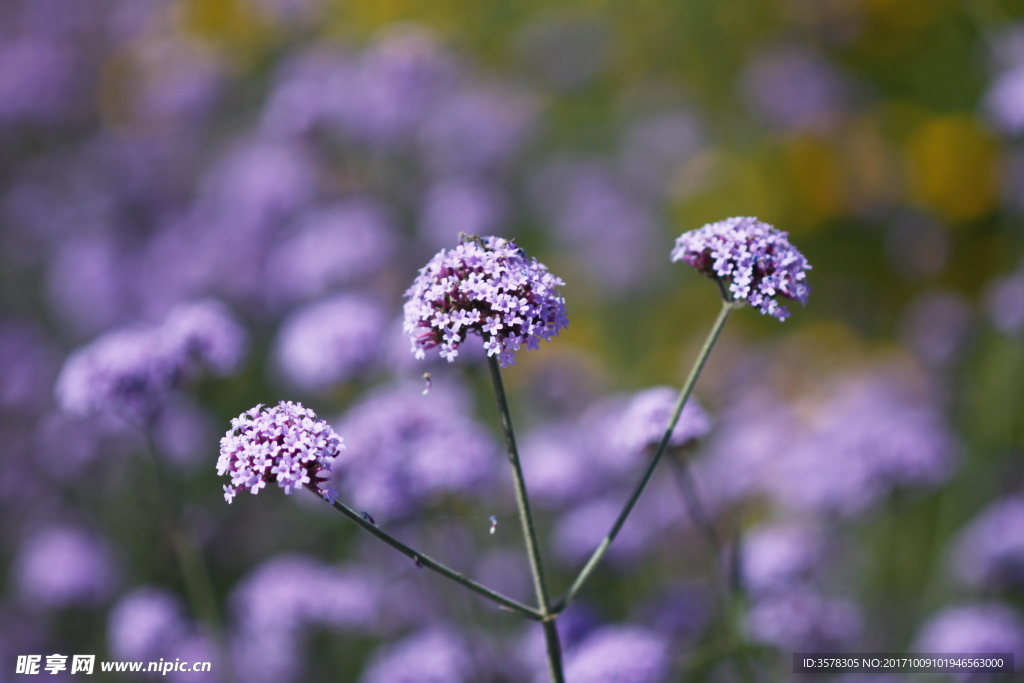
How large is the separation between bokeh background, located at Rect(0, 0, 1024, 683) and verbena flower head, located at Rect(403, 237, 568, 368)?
1218 mm

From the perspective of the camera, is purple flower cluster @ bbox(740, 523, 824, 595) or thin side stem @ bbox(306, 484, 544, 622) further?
purple flower cluster @ bbox(740, 523, 824, 595)

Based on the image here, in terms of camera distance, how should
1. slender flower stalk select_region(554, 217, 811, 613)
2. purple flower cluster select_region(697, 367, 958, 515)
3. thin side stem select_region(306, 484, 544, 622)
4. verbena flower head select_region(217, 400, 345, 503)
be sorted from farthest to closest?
1. purple flower cluster select_region(697, 367, 958, 515)
2. slender flower stalk select_region(554, 217, 811, 613)
3. verbena flower head select_region(217, 400, 345, 503)
4. thin side stem select_region(306, 484, 544, 622)

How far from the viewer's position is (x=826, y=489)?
504 cm

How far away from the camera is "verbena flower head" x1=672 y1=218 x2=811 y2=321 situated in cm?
254

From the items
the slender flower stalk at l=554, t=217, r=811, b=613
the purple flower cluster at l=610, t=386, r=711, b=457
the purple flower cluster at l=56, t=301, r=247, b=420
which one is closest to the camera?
the slender flower stalk at l=554, t=217, r=811, b=613

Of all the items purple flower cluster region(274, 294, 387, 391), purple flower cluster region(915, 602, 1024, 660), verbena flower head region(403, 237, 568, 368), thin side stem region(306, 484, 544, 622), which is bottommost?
thin side stem region(306, 484, 544, 622)

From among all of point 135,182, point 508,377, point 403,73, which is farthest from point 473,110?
point 135,182

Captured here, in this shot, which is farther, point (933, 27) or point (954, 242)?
point (933, 27)

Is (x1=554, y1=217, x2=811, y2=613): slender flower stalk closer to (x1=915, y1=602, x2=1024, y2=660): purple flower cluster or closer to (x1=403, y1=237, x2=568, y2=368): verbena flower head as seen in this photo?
(x1=403, y1=237, x2=568, y2=368): verbena flower head

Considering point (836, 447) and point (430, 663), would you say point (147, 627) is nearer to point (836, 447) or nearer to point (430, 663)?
point (430, 663)

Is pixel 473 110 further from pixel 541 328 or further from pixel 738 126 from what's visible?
pixel 541 328

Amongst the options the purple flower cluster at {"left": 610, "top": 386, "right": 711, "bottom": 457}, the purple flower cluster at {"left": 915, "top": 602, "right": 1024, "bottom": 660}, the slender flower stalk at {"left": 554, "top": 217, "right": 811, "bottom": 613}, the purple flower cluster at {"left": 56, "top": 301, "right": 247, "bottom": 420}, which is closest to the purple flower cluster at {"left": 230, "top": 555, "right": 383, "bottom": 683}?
the purple flower cluster at {"left": 56, "top": 301, "right": 247, "bottom": 420}

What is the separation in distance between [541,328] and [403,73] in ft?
17.3

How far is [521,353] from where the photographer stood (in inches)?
379
